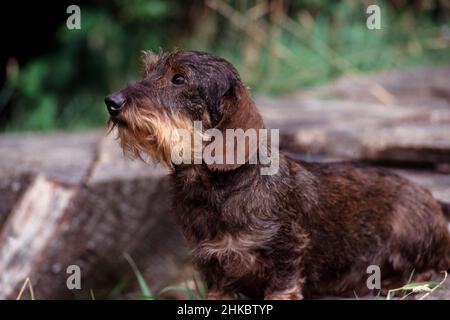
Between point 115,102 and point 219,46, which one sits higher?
point 219,46

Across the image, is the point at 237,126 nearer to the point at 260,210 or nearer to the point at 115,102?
the point at 260,210

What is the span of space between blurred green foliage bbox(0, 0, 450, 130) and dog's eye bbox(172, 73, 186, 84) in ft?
14.7

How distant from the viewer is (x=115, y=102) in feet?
9.77

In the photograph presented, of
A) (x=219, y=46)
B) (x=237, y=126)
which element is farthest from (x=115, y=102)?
(x=219, y=46)

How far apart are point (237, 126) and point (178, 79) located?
372 millimetres


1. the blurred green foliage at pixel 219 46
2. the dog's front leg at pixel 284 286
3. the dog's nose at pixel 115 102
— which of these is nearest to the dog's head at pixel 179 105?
the dog's nose at pixel 115 102

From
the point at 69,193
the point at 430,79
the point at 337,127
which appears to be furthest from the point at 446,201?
the point at 430,79

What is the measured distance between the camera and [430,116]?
228 inches

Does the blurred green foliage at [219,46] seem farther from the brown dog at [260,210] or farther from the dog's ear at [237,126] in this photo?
the dog's ear at [237,126]

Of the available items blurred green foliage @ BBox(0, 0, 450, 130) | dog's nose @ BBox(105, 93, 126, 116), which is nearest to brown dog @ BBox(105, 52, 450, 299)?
dog's nose @ BBox(105, 93, 126, 116)

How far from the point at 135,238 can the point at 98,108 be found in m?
3.65

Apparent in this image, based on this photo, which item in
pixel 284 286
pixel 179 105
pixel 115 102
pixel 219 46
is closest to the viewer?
pixel 115 102

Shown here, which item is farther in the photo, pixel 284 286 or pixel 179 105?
pixel 284 286

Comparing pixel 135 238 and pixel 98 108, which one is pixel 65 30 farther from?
pixel 135 238
